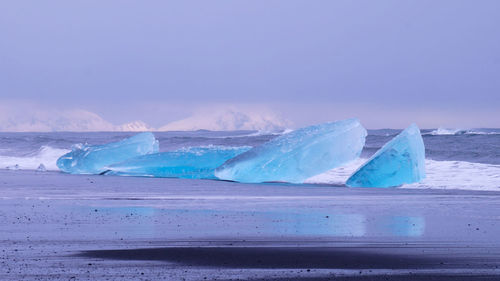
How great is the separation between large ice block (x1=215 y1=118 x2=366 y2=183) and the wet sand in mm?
3032

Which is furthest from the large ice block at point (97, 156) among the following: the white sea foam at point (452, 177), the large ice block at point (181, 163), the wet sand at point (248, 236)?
the wet sand at point (248, 236)

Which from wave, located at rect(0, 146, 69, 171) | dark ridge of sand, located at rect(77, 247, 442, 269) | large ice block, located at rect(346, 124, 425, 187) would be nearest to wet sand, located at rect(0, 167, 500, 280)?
dark ridge of sand, located at rect(77, 247, 442, 269)

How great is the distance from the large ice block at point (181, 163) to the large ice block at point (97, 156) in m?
1.14

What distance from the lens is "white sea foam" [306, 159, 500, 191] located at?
12.3 m

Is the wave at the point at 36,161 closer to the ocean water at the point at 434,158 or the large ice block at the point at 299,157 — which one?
the ocean water at the point at 434,158

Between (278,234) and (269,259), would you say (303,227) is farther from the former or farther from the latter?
(269,259)

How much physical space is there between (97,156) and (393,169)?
7.59 metres

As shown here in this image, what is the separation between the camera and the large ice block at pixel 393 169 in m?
12.7

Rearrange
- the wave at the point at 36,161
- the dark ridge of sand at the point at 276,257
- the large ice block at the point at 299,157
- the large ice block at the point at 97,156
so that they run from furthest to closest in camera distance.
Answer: the wave at the point at 36,161 < the large ice block at the point at 97,156 < the large ice block at the point at 299,157 < the dark ridge of sand at the point at 276,257

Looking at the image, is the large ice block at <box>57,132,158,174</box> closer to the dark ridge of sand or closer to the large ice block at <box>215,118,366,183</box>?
the large ice block at <box>215,118,366,183</box>

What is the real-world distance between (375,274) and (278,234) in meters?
1.86

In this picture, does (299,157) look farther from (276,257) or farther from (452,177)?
(276,257)

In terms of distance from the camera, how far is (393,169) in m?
12.8

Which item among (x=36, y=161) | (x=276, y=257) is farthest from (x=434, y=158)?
(x=276, y=257)
